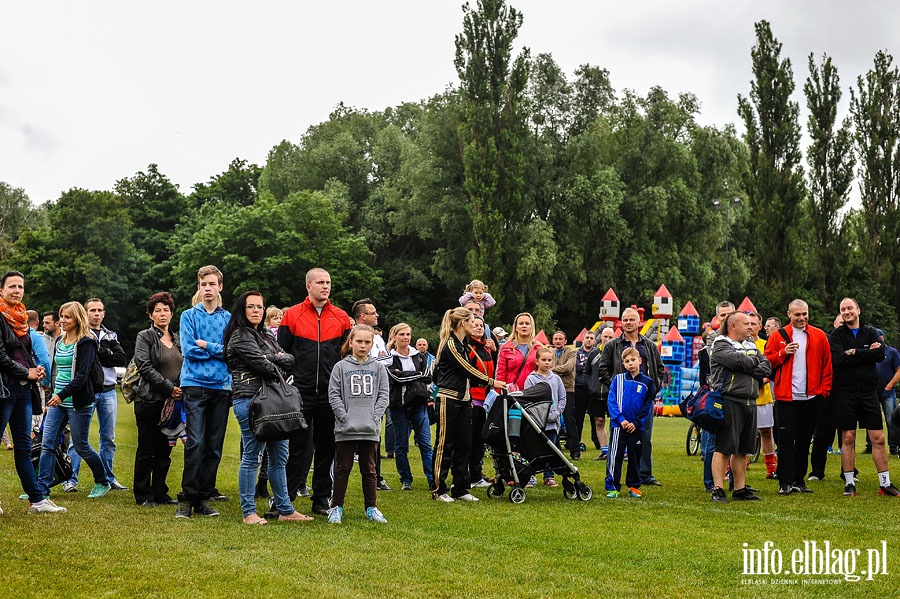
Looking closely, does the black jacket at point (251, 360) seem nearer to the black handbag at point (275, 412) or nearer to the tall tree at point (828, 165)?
the black handbag at point (275, 412)

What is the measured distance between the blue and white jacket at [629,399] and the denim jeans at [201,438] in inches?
165

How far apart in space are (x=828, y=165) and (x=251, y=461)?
143 ft

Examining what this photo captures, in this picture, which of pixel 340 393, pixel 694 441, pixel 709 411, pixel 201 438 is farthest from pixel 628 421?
pixel 694 441

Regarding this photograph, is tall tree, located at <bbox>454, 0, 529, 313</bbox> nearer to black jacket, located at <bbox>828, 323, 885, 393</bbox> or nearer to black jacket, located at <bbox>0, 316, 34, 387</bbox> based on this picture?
black jacket, located at <bbox>828, 323, 885, 393</bbox>

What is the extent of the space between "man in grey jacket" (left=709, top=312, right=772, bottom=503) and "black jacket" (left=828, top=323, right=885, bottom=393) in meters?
1.39

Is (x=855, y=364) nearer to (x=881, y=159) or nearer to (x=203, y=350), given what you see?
(x=203, y=350)

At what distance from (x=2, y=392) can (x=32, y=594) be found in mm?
3066

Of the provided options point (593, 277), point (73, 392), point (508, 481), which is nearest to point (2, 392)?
point (73, 392)

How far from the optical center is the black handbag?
7605 mm

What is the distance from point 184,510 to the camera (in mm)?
8141

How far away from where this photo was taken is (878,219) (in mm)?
45438

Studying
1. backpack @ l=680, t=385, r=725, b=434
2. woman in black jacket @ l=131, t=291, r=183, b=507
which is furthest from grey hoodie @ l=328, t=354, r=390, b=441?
backpack @ l=680, t=385, r=725, b=434

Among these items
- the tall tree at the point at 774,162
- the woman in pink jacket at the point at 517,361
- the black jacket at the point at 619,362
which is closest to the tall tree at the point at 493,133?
the tall tree at the point at 774,162

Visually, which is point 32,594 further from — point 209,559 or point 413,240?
point 413,240
